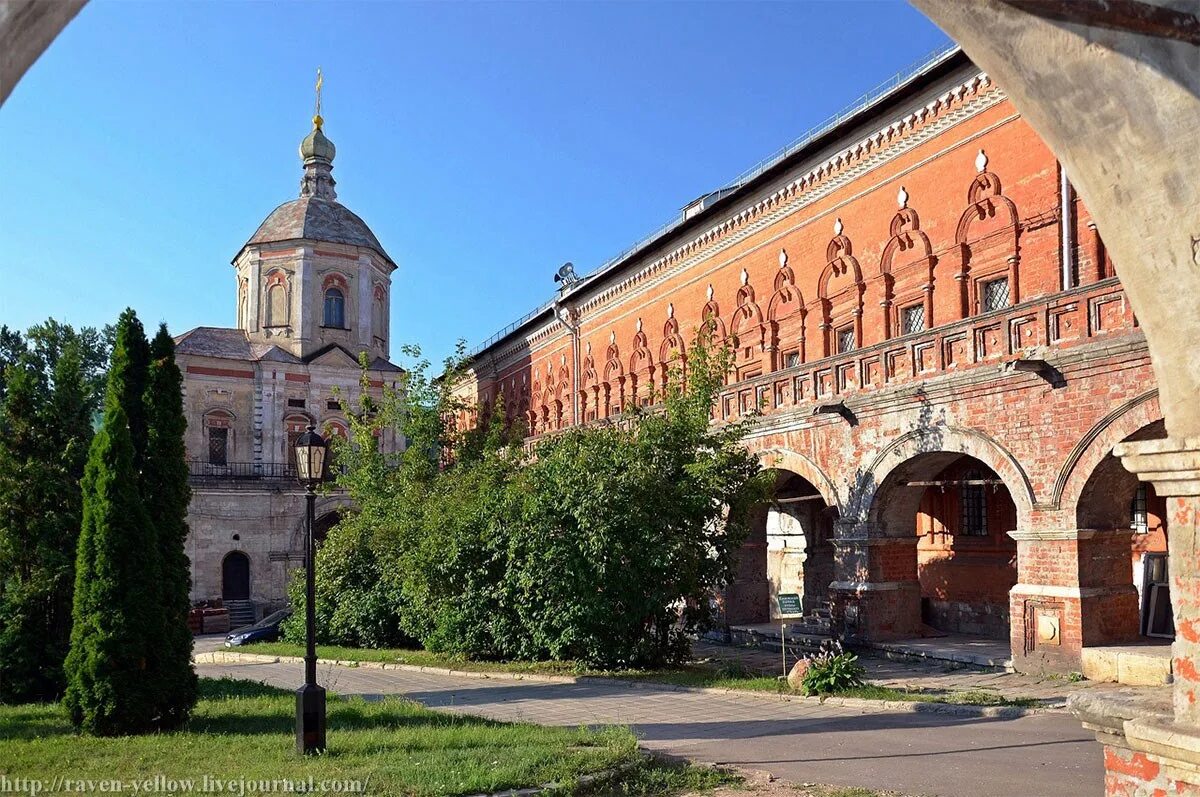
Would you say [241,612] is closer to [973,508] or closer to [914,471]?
[973,508]

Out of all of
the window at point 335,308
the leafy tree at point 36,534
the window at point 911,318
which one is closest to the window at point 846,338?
the window at point 911,318

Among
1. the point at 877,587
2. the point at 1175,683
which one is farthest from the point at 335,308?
the point at 1175,683

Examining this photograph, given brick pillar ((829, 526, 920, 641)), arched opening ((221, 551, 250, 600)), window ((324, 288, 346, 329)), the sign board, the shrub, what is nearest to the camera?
the shrub

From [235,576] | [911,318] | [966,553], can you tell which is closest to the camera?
[966,553]

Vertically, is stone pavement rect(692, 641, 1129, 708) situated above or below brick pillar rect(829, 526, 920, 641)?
below

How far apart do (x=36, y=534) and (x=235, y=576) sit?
89.8 ft

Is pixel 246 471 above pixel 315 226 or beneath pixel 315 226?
beneath

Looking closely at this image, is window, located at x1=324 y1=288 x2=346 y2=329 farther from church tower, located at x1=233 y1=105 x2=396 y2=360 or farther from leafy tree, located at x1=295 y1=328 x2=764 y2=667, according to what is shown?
leafy tree, located at x1=295 y1=328 x2=764 y2=667

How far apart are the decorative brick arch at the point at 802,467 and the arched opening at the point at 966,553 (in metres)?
1.33

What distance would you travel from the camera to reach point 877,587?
16125mm

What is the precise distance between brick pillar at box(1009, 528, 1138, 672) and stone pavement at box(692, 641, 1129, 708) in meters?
0.43

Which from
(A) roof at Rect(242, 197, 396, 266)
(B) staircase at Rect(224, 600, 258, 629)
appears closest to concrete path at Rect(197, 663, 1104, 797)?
(B) staircase at Rect(224, 600, 258, 629)

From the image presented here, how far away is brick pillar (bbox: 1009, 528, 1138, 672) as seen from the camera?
12969mm

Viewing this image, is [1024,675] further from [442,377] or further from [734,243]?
[442,377]
